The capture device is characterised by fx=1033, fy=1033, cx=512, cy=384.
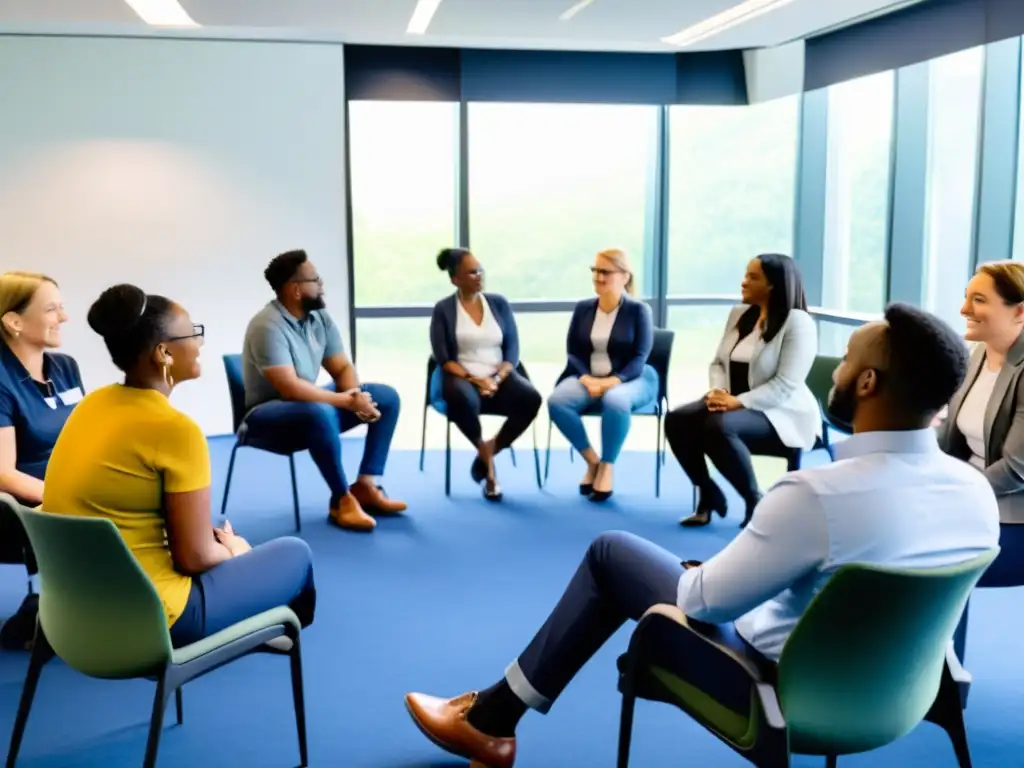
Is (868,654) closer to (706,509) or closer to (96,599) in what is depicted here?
(96,599)

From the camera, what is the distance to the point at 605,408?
17.3 feet

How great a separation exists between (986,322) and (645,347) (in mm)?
2481

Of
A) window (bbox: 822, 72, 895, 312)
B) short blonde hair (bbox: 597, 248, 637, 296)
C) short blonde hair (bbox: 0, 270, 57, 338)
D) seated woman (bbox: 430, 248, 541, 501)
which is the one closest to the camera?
short blonde hair (bbox: 0, 270, 57, 338)

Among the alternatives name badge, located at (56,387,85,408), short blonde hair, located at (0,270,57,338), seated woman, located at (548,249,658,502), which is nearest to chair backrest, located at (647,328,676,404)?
seated woman, located at (548,249,658,502)

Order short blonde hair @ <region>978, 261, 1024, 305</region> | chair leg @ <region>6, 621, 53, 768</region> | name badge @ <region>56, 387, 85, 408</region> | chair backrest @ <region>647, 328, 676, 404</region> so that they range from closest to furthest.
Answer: chair leg @ <region>6, 621, 53, 768</region> < short blonde hair @ <region>978, 261, 1024, 305</region> < name badge @ <region>56, 387, 85, 408</region> < chair backrest @ <region>647, 328, 676, 404</region>

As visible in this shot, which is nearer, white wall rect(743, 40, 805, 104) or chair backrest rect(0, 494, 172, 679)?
chair backrest rect(0, 494, 172, 679)

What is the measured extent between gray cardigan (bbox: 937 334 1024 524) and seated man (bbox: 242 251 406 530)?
276 cm

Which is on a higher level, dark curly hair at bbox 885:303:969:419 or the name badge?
dark curly hair at bbox 885:303:969:419

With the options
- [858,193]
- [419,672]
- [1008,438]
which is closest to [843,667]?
[1008,438]

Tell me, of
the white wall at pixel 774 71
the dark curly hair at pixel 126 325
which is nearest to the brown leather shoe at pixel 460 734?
the dark curly hair at pixel 126 325

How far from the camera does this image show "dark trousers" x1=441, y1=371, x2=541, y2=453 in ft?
17.5

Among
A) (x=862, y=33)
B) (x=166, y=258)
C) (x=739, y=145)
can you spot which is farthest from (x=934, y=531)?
(x=739, y=145)

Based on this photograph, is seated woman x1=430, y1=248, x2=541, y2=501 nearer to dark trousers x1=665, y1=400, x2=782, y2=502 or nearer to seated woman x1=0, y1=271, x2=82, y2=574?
dark trousers x1=665, y1=400, x2=782, y2=502

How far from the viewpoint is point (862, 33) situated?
649 cm
